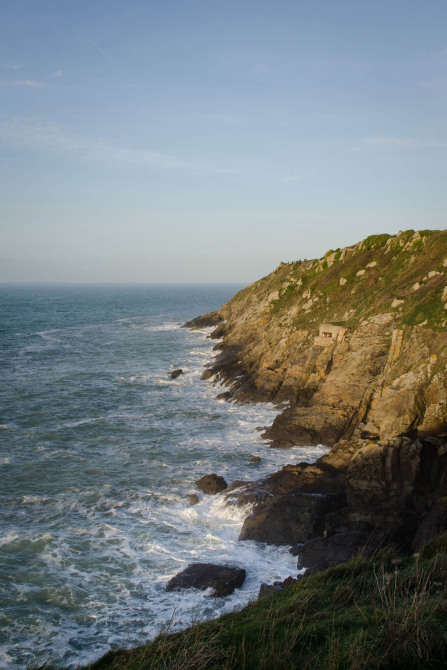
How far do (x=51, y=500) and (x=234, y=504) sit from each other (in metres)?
9.44

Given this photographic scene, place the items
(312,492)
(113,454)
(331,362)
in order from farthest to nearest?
(331,362) → (113,454) → (312,492)

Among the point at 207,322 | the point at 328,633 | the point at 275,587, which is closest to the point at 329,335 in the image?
the point at 275,587

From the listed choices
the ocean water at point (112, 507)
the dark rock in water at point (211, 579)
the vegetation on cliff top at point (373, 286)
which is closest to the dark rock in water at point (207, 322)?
the vegetation on cliff top at point (373, 286)

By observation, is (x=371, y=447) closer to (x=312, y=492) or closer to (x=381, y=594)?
(x=312, y=492)

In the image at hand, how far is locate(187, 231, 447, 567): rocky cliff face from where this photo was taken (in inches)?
766

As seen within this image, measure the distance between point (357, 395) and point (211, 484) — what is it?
40.6 ft

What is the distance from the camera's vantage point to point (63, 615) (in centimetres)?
1545

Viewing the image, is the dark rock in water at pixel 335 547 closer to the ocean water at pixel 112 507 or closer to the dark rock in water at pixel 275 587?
the ocean water at pixel 112 507

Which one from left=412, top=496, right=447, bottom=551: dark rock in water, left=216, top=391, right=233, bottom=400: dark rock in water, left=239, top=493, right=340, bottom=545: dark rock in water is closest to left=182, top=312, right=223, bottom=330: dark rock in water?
left=216, top=391, right=233, bottom=400: dark rock in water

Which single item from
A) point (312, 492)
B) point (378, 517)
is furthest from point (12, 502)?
point (378, 517)

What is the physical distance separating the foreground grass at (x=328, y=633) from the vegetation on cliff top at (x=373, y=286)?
20346 mm

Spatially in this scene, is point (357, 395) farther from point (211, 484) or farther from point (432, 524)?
point (432, 524)

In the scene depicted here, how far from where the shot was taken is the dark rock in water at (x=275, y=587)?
14.6 metres

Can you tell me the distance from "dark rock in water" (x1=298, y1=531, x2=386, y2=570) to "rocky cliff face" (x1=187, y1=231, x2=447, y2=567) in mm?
50
